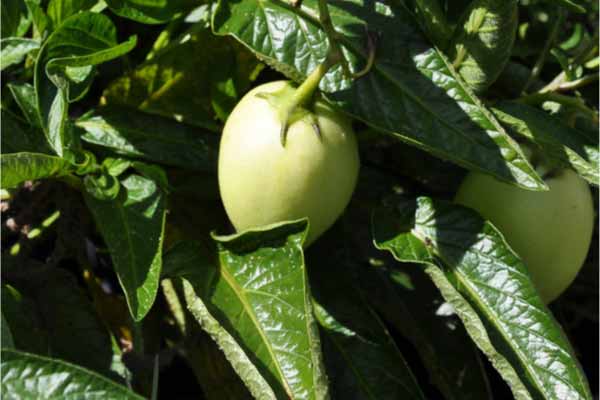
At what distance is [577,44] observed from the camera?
1172 mm

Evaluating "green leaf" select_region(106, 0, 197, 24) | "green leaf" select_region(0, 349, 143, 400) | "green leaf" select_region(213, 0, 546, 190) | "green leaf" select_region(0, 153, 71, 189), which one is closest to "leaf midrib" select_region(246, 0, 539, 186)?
"green leaf" select_region(213, 0, 546, 190)

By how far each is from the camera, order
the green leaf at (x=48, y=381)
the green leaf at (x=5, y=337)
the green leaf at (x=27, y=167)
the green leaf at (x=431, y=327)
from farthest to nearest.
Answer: the green leaf at (x=431, y=327) → the green leaf at (x=5, y=337) → the green leaf at (x=27, y=167) → the green leaf at (x=48, y=381)

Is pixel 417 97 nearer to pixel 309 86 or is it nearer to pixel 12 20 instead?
pixel 309 86

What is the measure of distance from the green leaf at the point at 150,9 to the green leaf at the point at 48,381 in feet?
1.14

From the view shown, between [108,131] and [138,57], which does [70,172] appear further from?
[138,57]

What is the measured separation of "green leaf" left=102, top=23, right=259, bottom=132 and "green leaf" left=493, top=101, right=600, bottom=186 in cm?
26

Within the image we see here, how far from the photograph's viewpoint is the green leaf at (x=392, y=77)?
76 centimetres

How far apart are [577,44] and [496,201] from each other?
369 millimetres

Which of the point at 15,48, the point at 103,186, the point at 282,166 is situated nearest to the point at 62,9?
the point at 15,48

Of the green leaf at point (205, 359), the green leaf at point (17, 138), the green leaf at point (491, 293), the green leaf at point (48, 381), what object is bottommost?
the green leaf at point (205, 359)

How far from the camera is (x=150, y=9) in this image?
2.91 feet

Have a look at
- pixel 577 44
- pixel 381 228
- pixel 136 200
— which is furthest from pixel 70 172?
pixel 577 44

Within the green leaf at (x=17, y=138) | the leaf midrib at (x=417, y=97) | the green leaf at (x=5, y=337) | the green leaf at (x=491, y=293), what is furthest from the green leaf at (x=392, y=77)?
the green leaf at (x=5, y=337)

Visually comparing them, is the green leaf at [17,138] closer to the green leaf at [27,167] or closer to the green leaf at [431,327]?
the green leaf at [27,167]
